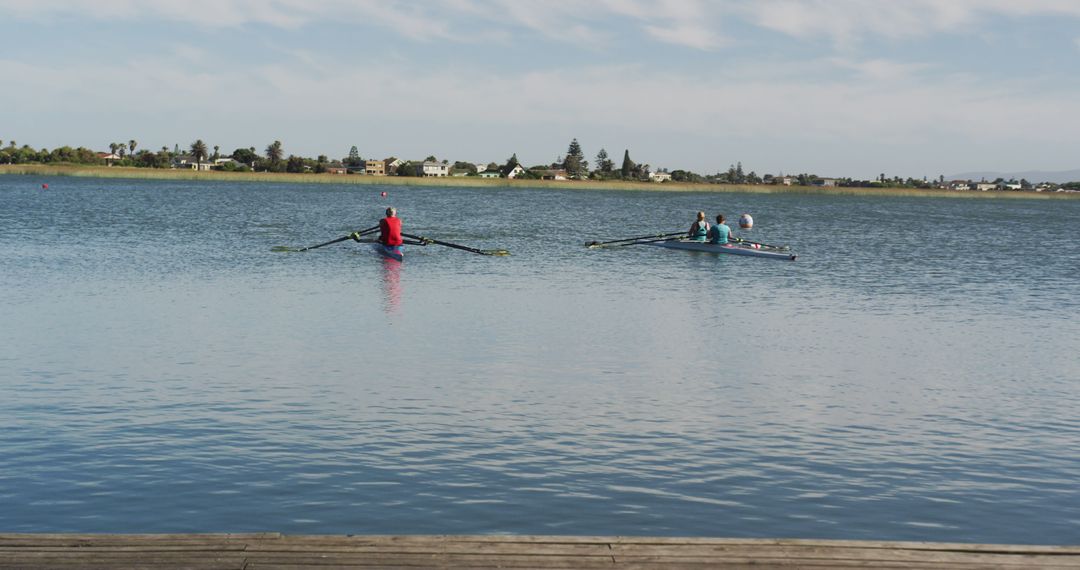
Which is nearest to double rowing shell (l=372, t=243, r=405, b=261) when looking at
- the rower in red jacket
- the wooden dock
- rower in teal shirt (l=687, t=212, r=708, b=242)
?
the rower in red jacket

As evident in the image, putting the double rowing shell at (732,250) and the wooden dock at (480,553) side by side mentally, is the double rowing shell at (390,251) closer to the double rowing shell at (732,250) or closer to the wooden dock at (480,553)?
the double rowing shell at (732,250)

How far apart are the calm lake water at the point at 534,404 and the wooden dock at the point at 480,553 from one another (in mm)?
2326

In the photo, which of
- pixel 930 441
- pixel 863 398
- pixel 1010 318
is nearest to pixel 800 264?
pixel 1010 318

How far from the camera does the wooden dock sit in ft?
24.3

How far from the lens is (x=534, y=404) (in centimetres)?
1617

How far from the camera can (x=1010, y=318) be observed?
28516 millimetres

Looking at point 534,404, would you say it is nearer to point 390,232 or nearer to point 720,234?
point 390,232

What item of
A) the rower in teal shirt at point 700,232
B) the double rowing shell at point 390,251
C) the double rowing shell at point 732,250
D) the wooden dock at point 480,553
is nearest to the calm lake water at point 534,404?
the wooden dock at point 480,553

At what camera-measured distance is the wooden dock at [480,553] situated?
742cm

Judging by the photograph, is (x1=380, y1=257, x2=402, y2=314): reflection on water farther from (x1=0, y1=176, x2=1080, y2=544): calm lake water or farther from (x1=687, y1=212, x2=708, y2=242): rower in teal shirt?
(x1=687, y1=212, x2=708, y2=242): rower in teal shirt

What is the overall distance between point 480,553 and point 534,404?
852 centimetres

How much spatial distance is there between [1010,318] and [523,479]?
21086 millimetres

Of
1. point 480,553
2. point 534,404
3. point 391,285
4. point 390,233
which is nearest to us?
point 480,553

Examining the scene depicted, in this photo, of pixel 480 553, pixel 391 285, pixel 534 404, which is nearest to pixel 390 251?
pixel 391 285
